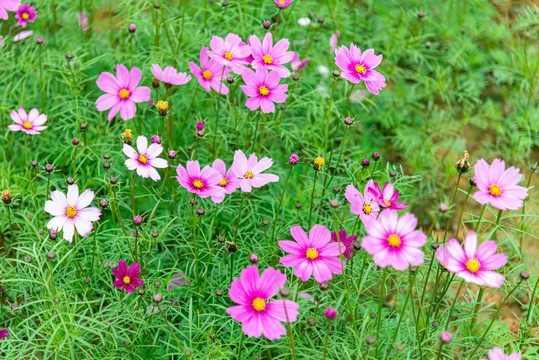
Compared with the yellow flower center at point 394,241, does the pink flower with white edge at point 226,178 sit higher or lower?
higher

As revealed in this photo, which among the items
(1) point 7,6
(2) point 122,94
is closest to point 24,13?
(1) point 7,6

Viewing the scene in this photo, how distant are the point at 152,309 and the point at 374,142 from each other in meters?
1.60

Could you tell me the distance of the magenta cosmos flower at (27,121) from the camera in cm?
187

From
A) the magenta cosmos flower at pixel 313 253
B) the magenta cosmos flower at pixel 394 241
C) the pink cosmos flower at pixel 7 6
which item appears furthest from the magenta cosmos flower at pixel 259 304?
the pink cosmos flower at pixel 7 6

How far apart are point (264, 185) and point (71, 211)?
0.94 m

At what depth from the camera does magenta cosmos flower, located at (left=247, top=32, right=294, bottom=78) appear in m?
1.78

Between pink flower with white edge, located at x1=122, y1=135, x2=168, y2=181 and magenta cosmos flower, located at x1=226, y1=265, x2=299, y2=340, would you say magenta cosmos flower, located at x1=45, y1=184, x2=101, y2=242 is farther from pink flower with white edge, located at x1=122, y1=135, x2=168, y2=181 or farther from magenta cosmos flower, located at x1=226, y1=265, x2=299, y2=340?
magenta cosmos flower, located at x1=226, y1=265, x2=299, y2=340

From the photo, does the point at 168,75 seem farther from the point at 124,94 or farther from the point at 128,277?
the point at 128,277

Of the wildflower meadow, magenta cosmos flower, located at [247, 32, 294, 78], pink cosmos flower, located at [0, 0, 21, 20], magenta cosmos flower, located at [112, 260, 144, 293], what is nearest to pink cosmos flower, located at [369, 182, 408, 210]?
the wildflower meadow

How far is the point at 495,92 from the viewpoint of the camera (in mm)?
3113

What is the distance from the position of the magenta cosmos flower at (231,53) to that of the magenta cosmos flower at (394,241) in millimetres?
792

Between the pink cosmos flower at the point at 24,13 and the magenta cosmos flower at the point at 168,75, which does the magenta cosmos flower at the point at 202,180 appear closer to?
the magenta cosmos flower at the point at 168,75

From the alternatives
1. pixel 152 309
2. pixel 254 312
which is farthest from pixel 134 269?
pixel 254 312

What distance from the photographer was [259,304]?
135 centimetres
